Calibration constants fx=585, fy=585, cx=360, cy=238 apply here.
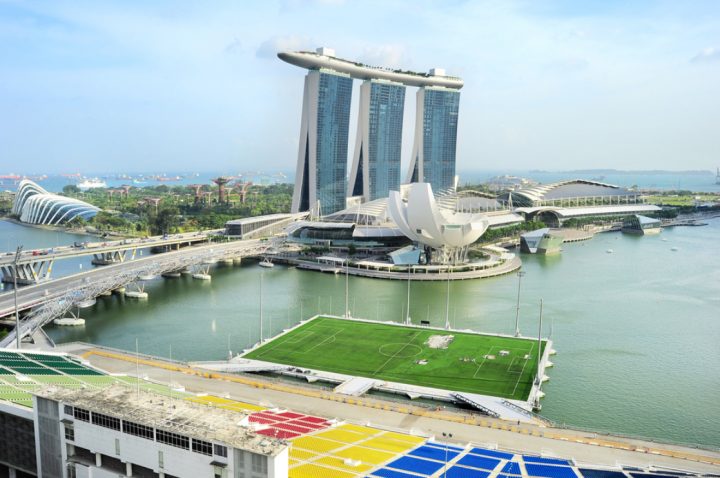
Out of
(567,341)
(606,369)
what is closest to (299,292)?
(567,341)

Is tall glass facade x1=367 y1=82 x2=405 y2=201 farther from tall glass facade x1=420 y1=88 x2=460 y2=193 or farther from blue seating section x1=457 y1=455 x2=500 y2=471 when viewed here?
blue seating section x1=457 y1=455 x2=500 y2=471

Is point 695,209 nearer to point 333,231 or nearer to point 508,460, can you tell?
point 333,231

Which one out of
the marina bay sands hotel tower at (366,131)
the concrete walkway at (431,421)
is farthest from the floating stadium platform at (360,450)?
the marina bay sands hotel tower at (366,131)

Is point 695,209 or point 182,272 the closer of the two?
point 182,272

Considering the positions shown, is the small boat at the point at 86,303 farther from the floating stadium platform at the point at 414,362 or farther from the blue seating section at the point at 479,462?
the blue seating section at the point at 479,462

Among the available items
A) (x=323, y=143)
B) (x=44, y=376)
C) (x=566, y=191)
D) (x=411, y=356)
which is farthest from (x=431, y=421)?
(x=566, y=191)

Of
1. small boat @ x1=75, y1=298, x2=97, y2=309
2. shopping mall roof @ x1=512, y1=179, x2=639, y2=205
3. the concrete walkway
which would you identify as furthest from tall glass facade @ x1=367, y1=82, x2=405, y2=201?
the concrete walkway

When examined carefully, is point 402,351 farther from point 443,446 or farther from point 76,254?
point 76,254
